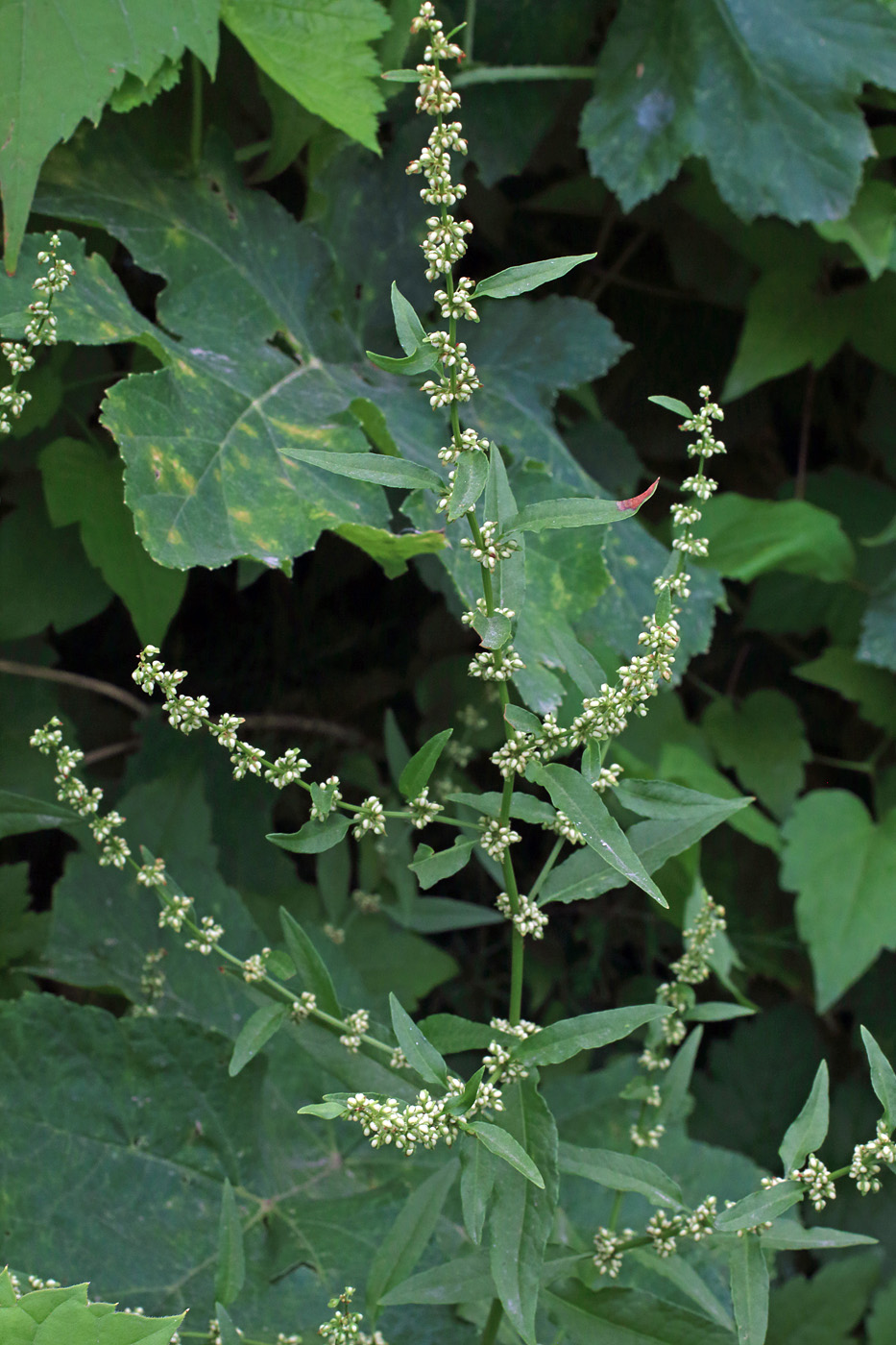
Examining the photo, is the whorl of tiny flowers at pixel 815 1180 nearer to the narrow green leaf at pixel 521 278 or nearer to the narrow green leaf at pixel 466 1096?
the narrow green leaf at pixel 466 1096

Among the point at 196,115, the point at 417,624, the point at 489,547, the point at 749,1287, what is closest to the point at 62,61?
the point at 196,115

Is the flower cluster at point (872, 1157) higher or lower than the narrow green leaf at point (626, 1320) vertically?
higher

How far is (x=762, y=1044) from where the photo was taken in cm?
202

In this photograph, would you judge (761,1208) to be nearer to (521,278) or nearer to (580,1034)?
(580,1034)

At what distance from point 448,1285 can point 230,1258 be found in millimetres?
190

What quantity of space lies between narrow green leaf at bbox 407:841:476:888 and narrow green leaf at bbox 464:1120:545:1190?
169 millimetres

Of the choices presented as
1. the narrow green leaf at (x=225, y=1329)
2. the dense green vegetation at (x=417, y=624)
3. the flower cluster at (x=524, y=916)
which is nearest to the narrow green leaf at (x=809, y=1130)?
the dense green vegetation at (x=417, y=624)

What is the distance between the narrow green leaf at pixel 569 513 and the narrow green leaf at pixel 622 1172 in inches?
20.4

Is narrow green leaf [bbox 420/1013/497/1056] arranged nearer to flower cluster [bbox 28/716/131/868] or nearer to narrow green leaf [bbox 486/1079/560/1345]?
narrow green leaf [bbox 486/1079/560/1345]

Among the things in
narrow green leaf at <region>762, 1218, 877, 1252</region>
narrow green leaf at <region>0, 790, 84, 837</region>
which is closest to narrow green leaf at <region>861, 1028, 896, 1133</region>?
narrow green leaf at <region>762, 1218, 877, 1252</region>

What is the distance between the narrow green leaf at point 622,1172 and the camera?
860mm

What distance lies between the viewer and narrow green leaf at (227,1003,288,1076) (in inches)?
32.8

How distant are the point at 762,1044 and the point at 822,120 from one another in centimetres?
158

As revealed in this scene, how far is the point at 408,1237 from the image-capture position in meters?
0.88
